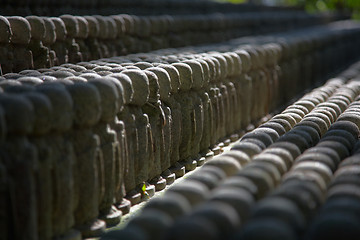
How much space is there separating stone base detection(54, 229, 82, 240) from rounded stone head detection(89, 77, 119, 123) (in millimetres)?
911

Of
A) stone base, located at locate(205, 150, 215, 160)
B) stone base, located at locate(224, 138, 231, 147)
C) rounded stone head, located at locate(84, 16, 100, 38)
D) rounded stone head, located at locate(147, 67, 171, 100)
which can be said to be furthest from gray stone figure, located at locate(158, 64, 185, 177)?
rounded stone head, located at locate(84, 16, 100, 38)

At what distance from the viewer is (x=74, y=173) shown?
3.99m

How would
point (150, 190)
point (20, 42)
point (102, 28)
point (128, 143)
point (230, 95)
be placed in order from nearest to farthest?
1. point (128, 143)
2. point (150, 190)
3. point (20, 42)
4. point (230, 95)
5. point (102, 28)

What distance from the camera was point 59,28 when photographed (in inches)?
268

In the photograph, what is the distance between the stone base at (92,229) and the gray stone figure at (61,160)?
0.16 m

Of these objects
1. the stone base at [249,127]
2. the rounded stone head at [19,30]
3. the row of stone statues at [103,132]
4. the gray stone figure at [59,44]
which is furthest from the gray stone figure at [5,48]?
the stone base at [249,127]

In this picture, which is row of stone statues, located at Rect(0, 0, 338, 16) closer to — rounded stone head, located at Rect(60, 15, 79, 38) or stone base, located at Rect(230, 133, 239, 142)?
rounded stone head, located at Rect(60, 15, 79, 38)

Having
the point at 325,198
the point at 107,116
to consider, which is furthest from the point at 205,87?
the point at 325,198

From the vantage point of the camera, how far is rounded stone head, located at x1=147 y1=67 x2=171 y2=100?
5453mm

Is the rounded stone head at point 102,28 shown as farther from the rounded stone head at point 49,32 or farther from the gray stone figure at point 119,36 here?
the rounded stone head at point 49,32

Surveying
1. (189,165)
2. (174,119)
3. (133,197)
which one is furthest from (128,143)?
(189,165)

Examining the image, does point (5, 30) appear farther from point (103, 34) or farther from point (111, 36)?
point (111, 36)

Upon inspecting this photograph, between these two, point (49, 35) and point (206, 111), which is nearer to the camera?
point (49, 35)

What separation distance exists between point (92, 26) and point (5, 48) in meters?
1.96
